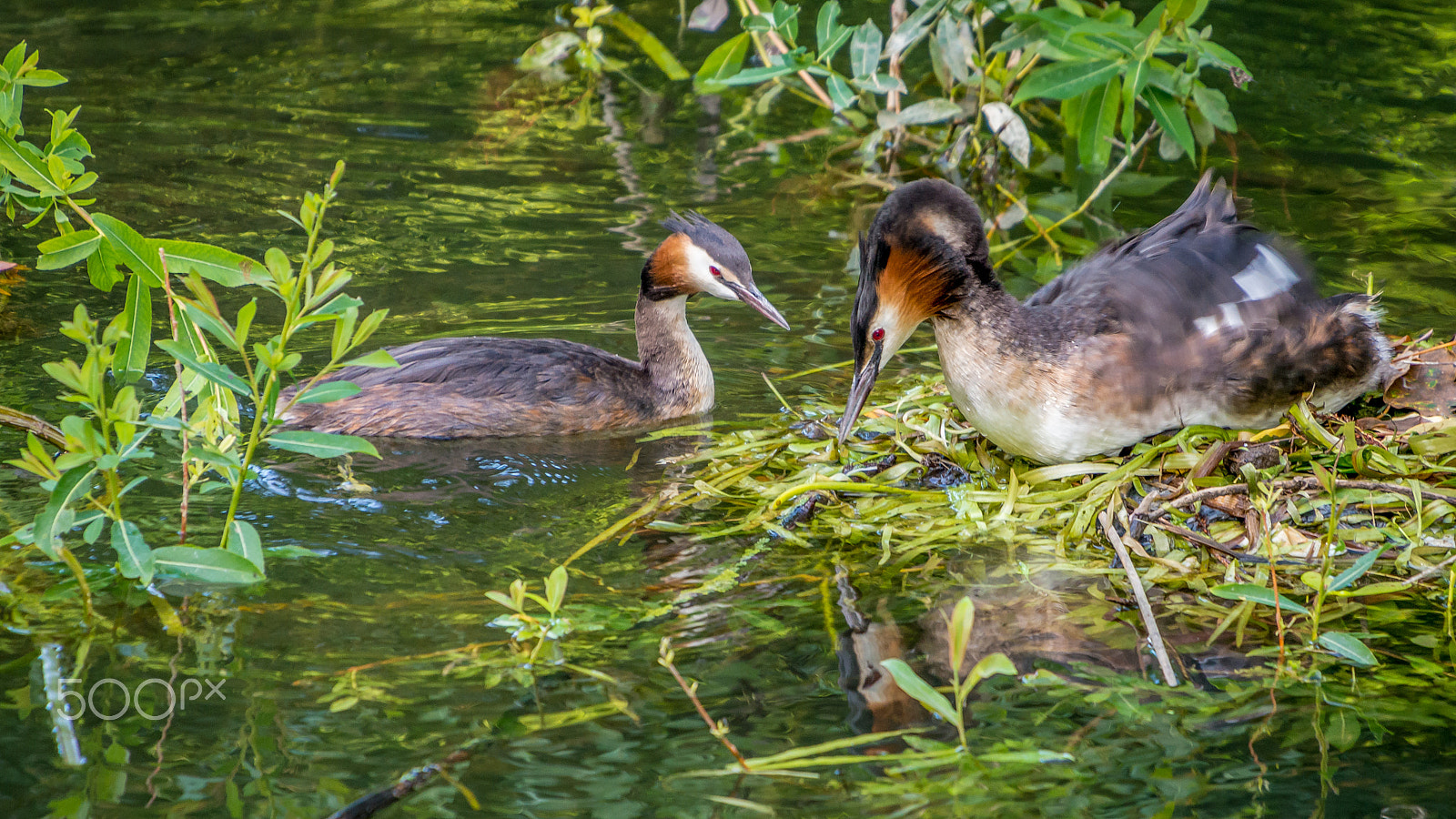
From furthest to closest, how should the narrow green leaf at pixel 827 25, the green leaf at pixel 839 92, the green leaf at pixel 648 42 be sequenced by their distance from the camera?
1. the green leaf at pixel 648 42
2. the green leaf at pixel 839 92
3. the narrow green leaf at pixel 827 25

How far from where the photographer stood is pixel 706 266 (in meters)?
6.37

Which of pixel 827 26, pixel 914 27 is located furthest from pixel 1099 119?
pixel 827 26

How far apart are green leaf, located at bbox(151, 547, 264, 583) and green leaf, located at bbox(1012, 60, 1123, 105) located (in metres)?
3.92

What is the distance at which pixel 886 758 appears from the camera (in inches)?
132

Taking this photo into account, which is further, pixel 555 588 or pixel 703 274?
pixel 703 274

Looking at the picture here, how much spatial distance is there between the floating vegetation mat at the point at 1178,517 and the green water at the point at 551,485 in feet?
0.46

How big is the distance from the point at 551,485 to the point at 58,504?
2.05m

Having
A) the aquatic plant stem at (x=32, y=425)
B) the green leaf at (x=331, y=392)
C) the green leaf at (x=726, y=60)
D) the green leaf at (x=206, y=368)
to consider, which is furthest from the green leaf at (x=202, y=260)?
the green leaf at (x=726, y=60)

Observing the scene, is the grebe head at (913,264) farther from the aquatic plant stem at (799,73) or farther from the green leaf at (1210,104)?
the aquatic plant stem at (799,73)

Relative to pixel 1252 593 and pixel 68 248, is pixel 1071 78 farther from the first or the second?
pixel 68 248

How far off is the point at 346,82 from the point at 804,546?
25.4 feet

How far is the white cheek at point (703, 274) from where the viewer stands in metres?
6.35

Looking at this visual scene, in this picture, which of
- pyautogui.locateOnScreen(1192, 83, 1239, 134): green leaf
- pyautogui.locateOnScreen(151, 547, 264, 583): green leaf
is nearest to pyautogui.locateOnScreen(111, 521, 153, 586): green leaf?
pyautogui.locateOnScreen(151, 547, 264, 583): green leaf

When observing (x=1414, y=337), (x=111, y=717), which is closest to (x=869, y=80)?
(x=1414, y=337)
